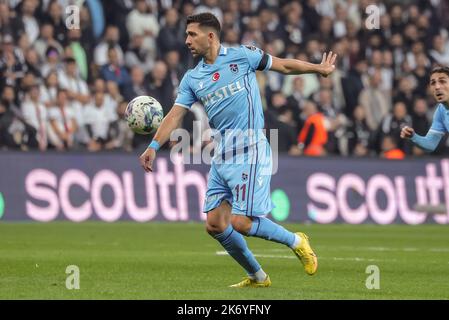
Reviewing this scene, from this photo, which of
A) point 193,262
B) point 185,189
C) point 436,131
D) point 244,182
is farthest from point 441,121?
point 185,189

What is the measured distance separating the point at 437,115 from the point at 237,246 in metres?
3.31

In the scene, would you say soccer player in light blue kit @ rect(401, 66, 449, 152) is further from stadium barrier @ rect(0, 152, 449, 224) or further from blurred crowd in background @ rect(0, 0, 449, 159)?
stadium barrier @ rect(0, 152, 449, 224)

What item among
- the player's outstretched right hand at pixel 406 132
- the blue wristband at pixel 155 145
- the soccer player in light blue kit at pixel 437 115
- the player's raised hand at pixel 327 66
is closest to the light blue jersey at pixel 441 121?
the soccer player in light blue kit at pixel 437 115

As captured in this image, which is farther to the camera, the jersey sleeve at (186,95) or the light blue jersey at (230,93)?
the jersey sleeve at (186,95)

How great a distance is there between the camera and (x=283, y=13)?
26406 millimetres

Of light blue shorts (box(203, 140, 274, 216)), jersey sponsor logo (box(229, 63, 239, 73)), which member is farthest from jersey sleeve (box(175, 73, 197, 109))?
light blue shorts (box(203, 140, 274, 216))

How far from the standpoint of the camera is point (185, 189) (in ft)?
72.5

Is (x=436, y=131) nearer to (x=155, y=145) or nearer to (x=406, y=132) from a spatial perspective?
(x=406, y=132)

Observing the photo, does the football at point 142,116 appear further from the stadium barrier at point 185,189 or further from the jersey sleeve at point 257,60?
the stadium barrier at point 185,189

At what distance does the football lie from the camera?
38.0ft

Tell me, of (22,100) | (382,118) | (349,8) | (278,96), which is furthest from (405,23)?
(22,100)

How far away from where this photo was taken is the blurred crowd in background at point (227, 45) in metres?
22.0
